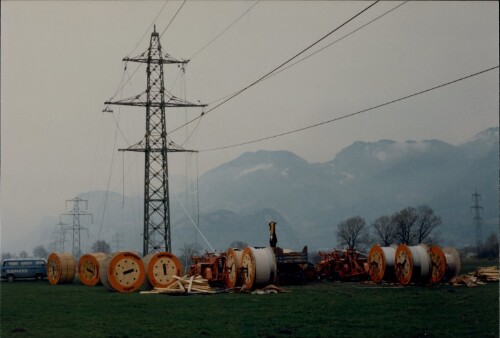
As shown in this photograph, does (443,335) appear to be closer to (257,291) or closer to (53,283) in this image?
(257,291)

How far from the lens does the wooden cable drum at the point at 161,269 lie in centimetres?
3272

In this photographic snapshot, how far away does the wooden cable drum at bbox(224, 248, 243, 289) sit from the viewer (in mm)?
31969

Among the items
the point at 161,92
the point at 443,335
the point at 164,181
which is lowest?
the point at 443,335

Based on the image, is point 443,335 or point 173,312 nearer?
point 443,335

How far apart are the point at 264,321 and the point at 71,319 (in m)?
6.16

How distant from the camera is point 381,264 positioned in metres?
35.4

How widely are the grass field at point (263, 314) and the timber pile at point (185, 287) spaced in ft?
4.06

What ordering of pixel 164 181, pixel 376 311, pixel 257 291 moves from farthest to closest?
pixel 164 181 → pixel 257 291 → pixel 376 311

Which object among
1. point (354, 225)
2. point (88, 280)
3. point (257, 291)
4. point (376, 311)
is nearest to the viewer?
point (376, 311)

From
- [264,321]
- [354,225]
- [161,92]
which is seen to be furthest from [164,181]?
[354,225]

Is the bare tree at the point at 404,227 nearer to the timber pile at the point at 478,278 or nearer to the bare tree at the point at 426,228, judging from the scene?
the bare tree at the point at 426,228

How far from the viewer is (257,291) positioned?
29594 mm

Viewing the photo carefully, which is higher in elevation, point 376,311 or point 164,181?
point 164,181

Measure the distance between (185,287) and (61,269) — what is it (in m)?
14.3
